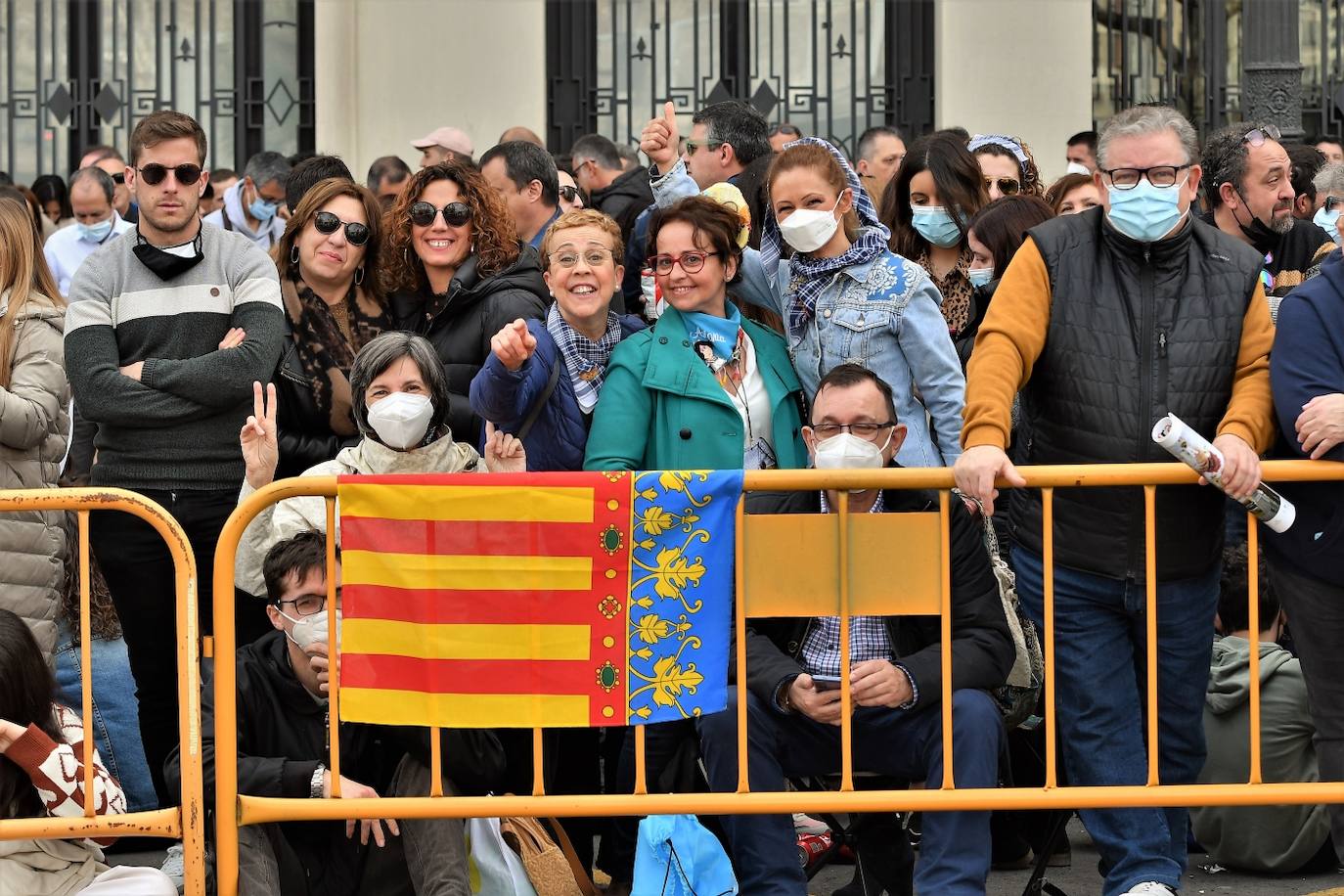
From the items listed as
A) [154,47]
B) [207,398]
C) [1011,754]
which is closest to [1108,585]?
[1011,754]

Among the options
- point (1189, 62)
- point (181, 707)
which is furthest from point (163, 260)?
point (1189, 62)

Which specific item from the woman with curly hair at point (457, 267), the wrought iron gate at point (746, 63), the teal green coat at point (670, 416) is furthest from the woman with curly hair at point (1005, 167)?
the wrought iron gate at point (746, 63)

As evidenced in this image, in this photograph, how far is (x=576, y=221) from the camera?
638 centimetres

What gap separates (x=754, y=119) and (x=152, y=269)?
2746 millimetres

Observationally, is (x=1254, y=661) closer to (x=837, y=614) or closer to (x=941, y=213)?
(x=837, y=614)

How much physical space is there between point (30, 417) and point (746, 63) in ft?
28.5

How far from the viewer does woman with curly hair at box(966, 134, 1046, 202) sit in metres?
7.83

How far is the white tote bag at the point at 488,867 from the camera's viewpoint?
5645 mm

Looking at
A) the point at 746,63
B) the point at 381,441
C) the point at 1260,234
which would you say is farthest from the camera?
the point at 746,63

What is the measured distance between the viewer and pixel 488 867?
565cm

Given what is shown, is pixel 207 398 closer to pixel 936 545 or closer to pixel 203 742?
pixel 203 742

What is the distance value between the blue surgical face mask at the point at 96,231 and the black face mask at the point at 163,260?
4305 millimetres

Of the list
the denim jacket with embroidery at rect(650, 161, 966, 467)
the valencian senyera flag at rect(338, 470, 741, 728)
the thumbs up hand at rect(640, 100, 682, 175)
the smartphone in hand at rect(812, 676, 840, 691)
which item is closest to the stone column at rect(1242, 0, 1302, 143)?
the thumbs up hand at rect(640, 100, 682, 175)

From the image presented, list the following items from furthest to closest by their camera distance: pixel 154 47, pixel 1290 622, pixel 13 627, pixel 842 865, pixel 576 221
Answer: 1. pixel 154 47
2. pixel 842 865
3. pixel 576 221
4. pixel 1290 622
5. pixel 13 627
